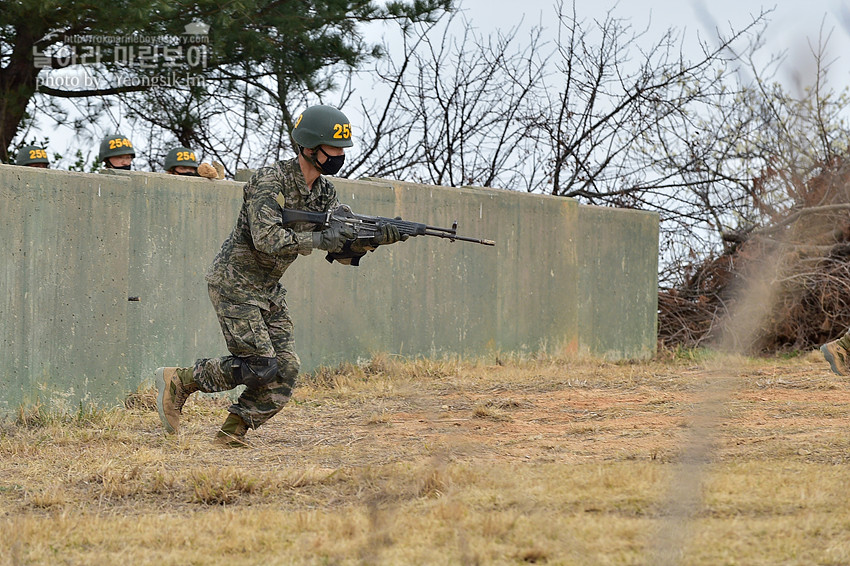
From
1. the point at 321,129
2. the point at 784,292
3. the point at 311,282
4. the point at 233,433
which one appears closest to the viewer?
the point at 321,129

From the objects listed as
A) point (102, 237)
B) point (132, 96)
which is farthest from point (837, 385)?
point (132, 96)

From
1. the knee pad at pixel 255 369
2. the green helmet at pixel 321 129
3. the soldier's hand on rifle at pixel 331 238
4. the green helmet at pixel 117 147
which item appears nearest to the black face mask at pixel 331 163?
the green helmet at pixel 321 129

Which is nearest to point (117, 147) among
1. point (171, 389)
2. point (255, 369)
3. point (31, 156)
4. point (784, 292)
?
point (31, 156)

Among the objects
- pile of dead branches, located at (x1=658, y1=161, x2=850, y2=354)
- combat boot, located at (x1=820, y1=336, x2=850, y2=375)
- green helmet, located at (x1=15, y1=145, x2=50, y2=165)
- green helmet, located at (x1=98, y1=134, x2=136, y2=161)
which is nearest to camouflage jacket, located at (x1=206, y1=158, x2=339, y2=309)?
combat boot, located at (x1=820, y1=336, x2=850, y2=375)

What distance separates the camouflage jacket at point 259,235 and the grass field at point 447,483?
855 mm

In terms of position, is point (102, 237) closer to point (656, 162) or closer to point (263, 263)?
point (263, 263)

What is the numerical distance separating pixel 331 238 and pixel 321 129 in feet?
1.86

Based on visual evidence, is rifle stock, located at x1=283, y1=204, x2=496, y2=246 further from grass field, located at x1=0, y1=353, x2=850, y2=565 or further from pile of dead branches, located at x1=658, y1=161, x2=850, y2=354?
pile of dead branches, located at x1=658, y1=161, x2=850, y2=354

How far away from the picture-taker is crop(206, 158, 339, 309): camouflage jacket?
202 inches

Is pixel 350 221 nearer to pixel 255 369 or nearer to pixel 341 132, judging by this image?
pixel 341 132

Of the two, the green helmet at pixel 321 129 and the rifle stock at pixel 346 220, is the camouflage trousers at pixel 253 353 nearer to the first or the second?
the rifle stock at pixel 346 220

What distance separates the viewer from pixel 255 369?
5.30 metres

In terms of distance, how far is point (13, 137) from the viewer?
11297 millimetres

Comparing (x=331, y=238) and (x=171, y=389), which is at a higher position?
(x=331, y=238)
